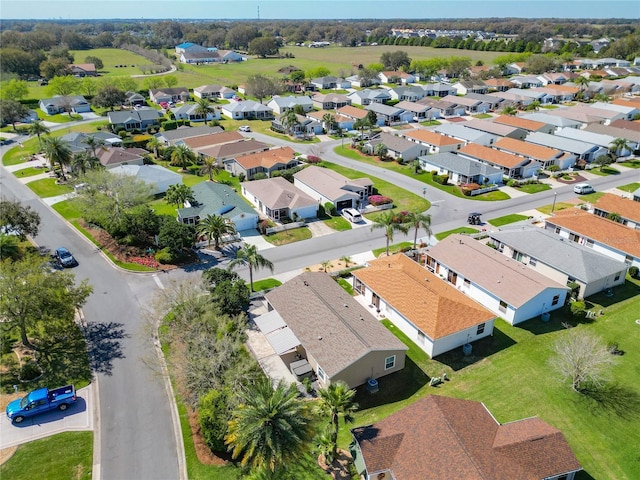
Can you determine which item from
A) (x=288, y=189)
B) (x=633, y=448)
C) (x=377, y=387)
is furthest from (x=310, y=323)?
(x=288, y=189)

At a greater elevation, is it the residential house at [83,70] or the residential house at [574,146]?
the residential house at [83,70]

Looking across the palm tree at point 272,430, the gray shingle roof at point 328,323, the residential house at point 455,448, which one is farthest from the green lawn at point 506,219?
the palm tree at point 272,430

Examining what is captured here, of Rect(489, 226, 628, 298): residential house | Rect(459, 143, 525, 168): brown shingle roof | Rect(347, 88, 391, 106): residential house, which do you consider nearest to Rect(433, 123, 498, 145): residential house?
Rect(459, 143, 525, 168): brown shingle roof

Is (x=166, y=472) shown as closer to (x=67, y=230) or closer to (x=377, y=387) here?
(x=377, y=387)

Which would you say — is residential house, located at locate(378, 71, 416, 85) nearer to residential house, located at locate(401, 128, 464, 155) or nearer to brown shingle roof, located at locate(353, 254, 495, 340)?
residential house, located at locate(401, 128, 464, 155)

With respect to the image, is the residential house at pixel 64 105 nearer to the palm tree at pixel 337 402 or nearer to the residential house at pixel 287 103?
the residential house at pixel 287 103
